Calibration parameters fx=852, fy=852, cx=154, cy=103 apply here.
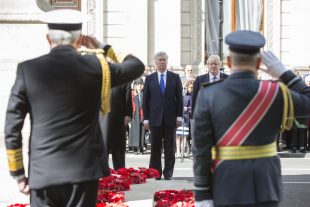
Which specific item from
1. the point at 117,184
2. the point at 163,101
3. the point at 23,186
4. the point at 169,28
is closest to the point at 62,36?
the point at 23,186

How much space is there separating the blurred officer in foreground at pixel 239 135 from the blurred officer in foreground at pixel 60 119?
66 centimetres

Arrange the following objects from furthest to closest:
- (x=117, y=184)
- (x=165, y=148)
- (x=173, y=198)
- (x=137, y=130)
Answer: (x=137, y=130)
(x=165, y=148)
(x=117, y=184)
(x=173, y=198)

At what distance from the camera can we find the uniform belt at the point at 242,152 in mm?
4895

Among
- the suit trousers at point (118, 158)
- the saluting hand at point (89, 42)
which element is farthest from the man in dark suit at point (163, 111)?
the saluting hand at point (89, 42)

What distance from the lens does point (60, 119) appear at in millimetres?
5043

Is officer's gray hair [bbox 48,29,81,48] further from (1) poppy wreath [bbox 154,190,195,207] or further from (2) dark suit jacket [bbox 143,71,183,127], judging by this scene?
(2) dark suit jacket [bbox 143,71,183,127]

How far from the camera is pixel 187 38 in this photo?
25.4m

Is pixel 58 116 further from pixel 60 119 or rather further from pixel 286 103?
pixel 286 103

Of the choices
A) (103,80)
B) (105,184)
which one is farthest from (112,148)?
(103,80)

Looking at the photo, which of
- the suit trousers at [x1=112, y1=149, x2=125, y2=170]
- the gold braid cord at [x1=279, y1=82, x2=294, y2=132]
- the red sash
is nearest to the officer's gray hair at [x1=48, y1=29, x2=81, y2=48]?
the red sash

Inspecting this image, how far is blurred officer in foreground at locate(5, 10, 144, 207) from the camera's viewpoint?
5.04 m

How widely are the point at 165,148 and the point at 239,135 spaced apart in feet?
23.9

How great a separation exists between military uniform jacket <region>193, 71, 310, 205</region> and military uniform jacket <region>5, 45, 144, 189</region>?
66cm

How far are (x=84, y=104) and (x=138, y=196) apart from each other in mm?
3034
